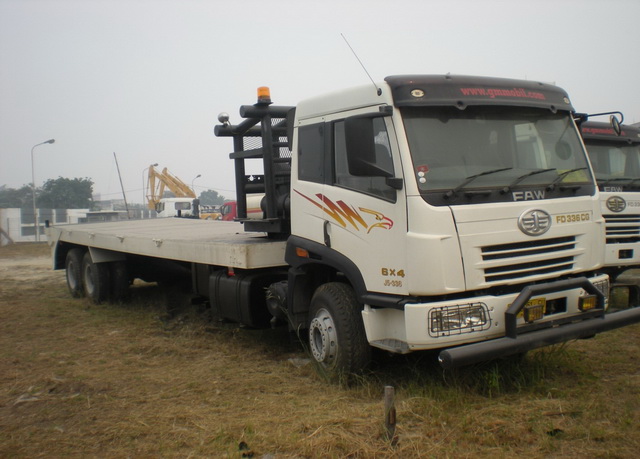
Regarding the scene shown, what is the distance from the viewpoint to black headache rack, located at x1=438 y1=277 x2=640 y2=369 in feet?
14.6

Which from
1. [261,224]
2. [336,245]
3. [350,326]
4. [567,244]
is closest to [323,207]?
[336,245]

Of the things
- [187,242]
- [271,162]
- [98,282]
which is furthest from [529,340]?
[98,282]

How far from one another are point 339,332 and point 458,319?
117 centimetres

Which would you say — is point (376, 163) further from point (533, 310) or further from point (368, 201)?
point (533, 310)

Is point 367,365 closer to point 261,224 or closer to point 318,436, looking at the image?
point 318,436

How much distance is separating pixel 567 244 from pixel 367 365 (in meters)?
1.89

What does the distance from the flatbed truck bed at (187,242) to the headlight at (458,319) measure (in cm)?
245

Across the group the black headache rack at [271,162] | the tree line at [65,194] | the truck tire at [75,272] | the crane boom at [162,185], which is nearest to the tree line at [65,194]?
the tree line at [65,194]

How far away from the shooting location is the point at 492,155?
16.6 ft

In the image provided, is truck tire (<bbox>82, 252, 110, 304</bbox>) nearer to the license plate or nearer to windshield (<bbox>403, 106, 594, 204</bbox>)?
windshield (<bbox>403, 106, 594, 204</bbox>)

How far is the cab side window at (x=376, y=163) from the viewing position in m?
4.98

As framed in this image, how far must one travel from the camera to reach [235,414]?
16.2ft

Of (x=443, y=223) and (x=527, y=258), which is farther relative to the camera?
(x=527, y=258)

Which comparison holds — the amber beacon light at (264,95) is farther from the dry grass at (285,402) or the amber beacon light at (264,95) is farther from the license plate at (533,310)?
the license plate at (533,310)
